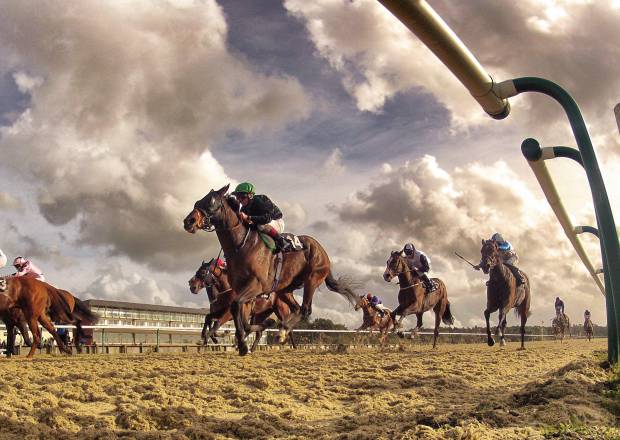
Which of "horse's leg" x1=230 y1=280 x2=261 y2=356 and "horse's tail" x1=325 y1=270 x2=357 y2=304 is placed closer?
"horse's leg" x1=230 y1=280 x2=261 y2=356

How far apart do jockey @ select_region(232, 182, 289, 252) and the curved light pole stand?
6.02 meters

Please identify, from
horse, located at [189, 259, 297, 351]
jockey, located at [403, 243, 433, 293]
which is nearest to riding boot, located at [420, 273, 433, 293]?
jockey, located at [403, 243, 433, 293]

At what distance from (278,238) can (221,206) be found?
1.59 m

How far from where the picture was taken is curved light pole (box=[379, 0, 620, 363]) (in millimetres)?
3154

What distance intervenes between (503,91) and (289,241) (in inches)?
297

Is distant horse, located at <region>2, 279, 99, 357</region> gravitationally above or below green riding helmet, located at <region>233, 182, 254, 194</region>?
below

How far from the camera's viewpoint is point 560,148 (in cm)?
705

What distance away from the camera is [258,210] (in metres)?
11.3

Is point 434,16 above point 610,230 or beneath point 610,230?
above

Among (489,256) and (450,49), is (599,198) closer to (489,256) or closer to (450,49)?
(450,49)

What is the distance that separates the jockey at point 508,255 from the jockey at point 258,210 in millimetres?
8682

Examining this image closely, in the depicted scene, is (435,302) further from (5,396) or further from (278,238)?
(5,396)

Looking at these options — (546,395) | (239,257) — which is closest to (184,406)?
(546,395)

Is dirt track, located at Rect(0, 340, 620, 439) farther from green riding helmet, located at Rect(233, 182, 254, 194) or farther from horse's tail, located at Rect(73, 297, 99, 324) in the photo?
horse's tail, located at Rect(73, 297, 99, 324)
